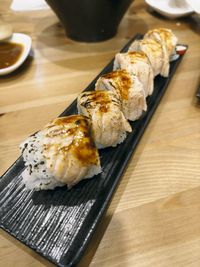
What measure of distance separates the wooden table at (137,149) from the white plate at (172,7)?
120 mm

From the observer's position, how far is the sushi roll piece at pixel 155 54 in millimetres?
1163

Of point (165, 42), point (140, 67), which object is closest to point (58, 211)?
point (140, 67)

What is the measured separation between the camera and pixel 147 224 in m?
0.76

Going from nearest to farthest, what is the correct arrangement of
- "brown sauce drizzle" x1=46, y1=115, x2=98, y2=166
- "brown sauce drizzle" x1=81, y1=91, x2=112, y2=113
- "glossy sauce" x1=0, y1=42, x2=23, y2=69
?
"brown sauce drizzle" x1=46, y1=115, x2=98, y2=166 < "brown sauce drizzle" x1=81, y1=91, x2=112, y2=113 < "glossy sauce" x1=0, y1=42, x2=23, y2=69

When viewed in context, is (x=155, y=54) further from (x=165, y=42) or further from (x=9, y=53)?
(x=9, y=53)

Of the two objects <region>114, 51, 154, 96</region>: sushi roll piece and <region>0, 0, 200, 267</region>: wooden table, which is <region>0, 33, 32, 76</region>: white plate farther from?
<region>114, 51, 154, 96</region>: sushi roll piece

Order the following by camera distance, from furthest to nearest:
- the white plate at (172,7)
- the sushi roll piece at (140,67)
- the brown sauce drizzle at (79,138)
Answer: the white plate at (172,7), the sushi roll piece at (140,67), the brown sauce drizzle at (79,138)

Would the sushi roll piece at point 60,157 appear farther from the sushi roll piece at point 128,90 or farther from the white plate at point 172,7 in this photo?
the white plate at point 172,7

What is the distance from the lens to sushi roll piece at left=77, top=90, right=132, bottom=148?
2.78 feet

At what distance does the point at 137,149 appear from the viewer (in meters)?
0.98

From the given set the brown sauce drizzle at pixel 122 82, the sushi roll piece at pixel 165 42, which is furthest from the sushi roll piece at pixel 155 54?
the brown sauce drizzle at pixel 122 82

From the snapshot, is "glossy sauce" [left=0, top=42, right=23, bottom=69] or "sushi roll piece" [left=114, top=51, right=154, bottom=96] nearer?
"sushi roll piece" [left=114, top=51, right=154, bottom=96]

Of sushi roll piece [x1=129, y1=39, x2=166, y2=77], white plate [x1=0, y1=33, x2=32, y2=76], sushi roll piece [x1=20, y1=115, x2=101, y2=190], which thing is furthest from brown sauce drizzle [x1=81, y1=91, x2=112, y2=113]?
white plate [x1=0, y1=33, x2=32, y2=76]

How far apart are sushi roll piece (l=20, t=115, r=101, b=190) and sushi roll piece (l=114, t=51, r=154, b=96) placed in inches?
15.1
